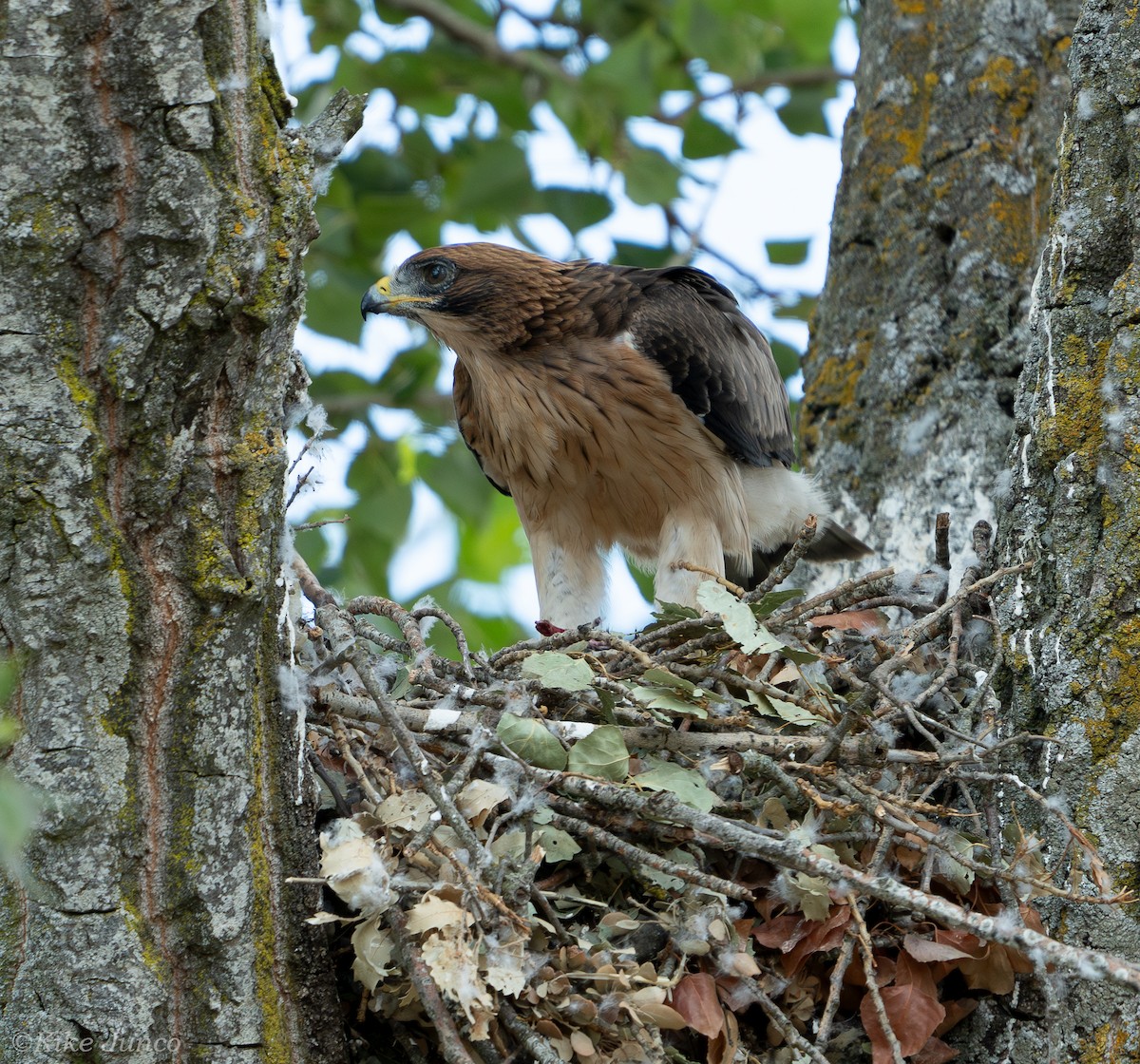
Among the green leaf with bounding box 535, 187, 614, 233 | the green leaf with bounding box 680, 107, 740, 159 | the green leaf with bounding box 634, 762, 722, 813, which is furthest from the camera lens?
the green leaf with bounding box 680, 107, 740, 159

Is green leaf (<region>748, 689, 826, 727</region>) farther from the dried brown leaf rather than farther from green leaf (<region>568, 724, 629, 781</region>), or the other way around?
the dried brown leaf

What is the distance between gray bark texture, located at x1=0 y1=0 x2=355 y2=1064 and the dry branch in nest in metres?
0.27

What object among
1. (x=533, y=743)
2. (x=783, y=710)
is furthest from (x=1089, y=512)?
(x=533, y=743)

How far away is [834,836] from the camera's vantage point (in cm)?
284

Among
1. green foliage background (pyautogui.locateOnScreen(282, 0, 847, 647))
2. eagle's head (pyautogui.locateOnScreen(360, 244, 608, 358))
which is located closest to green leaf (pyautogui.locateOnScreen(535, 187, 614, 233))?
green foliage background (pyautogui.locateOnScreen(282, 0, 847, 647))

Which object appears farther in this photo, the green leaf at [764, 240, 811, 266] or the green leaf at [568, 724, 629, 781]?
the green leaf at [764, 240, 811, 266]

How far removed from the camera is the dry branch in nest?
7.84ft

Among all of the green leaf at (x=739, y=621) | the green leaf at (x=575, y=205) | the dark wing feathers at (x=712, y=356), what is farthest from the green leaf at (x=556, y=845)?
the green leaf at (x=575, y=205)

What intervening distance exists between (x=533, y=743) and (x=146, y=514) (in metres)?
0.99

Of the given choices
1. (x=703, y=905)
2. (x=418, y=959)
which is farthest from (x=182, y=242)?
(x=703, y=905)

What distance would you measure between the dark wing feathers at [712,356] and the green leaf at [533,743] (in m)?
2.30

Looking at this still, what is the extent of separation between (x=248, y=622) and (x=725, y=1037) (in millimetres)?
1218

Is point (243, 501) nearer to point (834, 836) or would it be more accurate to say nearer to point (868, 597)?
point (834, 836)

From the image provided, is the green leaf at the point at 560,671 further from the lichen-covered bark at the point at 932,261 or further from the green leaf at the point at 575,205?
the green leaf at the point at 575,205
